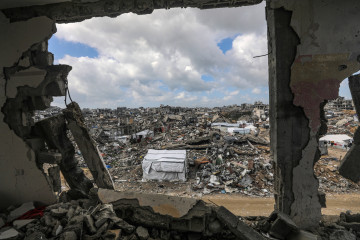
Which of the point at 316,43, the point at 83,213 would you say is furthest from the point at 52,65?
the point at 316,43

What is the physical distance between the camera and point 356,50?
2555 mm

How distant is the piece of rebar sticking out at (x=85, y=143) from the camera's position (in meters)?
3.68

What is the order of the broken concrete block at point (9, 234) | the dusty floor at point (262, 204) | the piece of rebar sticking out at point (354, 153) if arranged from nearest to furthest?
1. the broken concrete block at point (9, 234)
2. the piece of rebar sticking out at point (354, 153)
3. the dusty floor at point (262, 204)

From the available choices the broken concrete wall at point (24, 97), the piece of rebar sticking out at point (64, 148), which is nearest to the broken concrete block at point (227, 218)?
the piece of rebar sticking out at point (64, 148)

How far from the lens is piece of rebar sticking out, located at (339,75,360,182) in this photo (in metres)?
2.73

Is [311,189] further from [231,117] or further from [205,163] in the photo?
[231,117]

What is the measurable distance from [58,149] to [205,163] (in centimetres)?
724

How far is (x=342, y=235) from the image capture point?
9.23 feet

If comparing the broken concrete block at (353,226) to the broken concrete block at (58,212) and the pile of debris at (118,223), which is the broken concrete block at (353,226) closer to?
the pile of debris at (118,223)

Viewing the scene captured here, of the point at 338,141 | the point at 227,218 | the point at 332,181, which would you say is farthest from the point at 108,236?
the point at 338,141

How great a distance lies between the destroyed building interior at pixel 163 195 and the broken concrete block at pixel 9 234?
1cm

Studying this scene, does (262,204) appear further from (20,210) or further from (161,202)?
(20,210)

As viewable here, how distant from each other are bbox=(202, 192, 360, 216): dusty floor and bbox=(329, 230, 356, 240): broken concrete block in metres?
3.20

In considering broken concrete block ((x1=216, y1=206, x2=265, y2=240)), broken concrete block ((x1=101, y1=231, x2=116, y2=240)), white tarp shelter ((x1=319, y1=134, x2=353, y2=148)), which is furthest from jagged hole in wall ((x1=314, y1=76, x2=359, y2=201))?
broken concrete block ((x1=101, y1=231, x2=116, y2=240))
